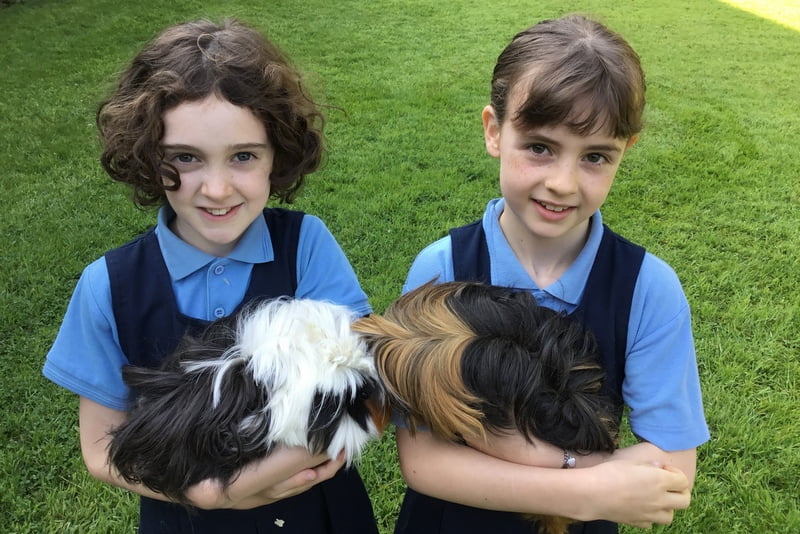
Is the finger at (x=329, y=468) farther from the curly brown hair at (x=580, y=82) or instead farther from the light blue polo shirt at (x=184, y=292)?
the curly brown hair at (x=580, y=82)

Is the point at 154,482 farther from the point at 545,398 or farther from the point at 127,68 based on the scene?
the point at 127,68

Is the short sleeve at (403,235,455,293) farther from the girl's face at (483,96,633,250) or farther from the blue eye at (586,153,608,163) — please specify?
the blue eye at (586,153,608,163)

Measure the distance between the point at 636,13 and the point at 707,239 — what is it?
10.3 metres

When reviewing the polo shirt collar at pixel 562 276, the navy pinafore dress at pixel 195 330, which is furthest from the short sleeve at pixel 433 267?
the navy pinafore dress at pixel 195 330

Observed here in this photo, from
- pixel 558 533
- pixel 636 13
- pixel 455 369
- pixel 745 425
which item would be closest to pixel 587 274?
pixel 455 369

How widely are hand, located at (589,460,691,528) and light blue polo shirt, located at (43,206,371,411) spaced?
85 centimetres

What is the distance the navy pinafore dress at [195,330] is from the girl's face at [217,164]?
16 cm

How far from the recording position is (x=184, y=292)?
191cm

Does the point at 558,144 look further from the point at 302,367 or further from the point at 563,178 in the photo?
the point at 302,367

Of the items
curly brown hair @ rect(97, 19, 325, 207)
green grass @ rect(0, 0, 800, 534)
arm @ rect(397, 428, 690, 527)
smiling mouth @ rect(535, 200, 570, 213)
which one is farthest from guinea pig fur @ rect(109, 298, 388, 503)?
green grass @ rect(0, 0, 800, 534)

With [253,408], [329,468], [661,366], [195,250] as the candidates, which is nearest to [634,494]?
A: [661,366]

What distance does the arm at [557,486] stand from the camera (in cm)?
158

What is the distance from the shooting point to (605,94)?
1742 mm

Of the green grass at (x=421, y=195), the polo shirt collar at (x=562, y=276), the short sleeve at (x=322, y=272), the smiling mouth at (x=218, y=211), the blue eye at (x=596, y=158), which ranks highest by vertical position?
the blue eye at (x=596, y=158)
